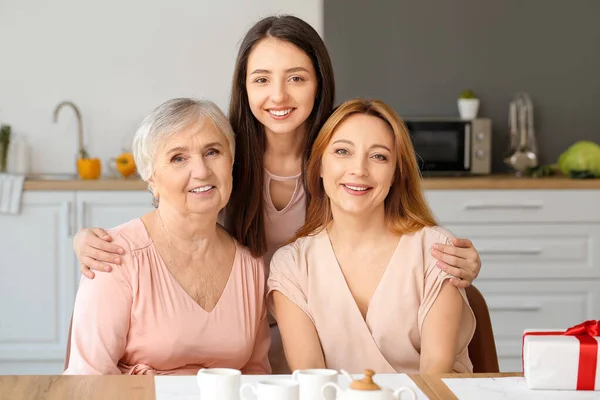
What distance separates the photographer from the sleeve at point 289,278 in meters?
2.12

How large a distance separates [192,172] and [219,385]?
29.2 inches

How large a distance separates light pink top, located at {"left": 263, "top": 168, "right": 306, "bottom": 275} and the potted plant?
242 centimetres

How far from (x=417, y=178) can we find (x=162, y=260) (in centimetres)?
64

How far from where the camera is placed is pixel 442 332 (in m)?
2.04

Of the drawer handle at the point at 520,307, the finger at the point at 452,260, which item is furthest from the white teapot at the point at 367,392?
the drawer handle at the point at 520,307

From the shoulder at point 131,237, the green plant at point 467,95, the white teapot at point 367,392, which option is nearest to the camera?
the white teapot at point 367,392

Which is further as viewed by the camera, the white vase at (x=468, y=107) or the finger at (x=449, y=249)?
the white vase at (x=468, y=107)

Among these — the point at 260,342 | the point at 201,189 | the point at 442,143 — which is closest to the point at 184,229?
the point at 201,189

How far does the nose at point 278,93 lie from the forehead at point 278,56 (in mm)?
55

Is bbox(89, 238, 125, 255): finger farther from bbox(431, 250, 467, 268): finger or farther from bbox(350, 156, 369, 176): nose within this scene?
bbox(431, 250, 467, 268): finger

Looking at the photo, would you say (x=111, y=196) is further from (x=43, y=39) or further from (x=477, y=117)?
(x=477, y=117)

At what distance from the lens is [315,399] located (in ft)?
4.71

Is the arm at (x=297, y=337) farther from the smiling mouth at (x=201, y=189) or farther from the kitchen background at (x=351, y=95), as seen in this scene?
the kitchen background at (x=351, y=95)

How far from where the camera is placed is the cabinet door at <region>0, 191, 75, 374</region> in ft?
13.6
